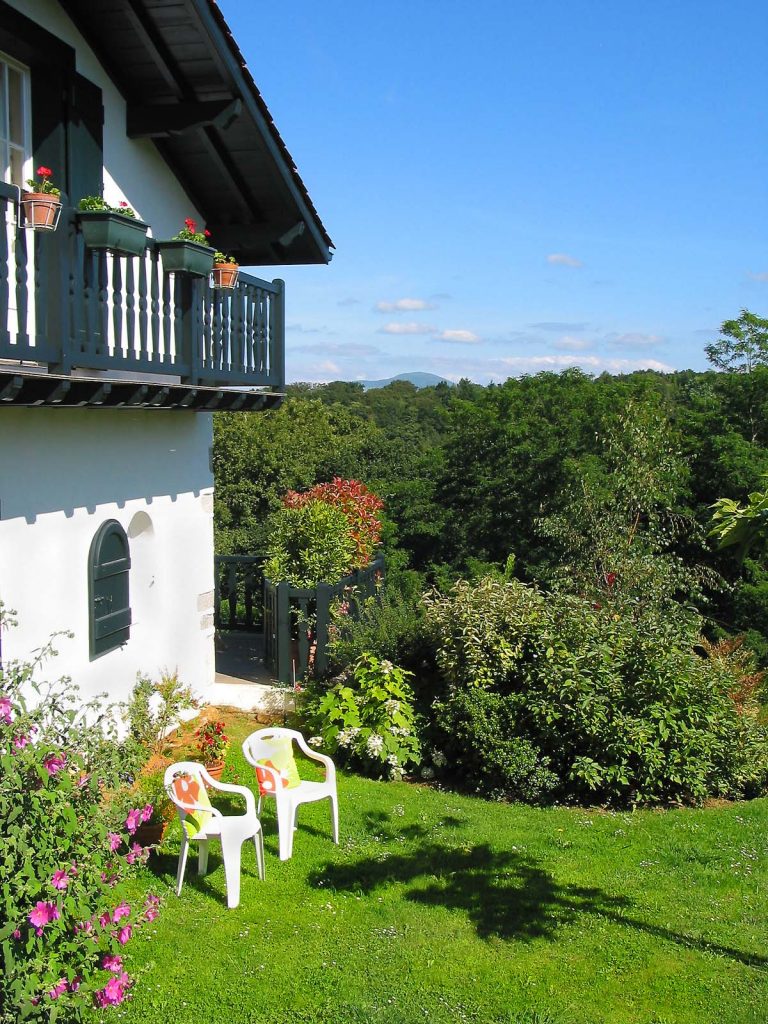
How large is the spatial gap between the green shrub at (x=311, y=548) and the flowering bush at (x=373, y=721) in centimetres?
192

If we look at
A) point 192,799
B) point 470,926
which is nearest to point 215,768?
point 192,799

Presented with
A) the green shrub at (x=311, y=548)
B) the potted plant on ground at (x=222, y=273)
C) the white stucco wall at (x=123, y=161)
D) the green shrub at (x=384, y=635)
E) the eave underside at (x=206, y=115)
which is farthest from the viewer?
the green shrub at (x=311, y=548)

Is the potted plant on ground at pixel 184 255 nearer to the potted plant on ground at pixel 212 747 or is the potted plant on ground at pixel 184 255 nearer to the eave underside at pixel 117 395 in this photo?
the eave underside at pixel 117 395

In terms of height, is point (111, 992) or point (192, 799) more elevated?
point (192, 799)

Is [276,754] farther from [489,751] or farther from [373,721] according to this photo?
[489,751]

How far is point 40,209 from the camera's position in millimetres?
5832

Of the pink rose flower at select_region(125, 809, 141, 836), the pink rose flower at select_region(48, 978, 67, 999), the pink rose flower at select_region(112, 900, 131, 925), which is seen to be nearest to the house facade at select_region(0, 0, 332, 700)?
the pink rose flower at select_region(125, 809, 141, 836)

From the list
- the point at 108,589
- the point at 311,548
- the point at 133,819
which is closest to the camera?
the point at 133,819

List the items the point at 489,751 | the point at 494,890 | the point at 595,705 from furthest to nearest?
1. the point at 489,751
2. the point at 595,705
3. the point at 494,890

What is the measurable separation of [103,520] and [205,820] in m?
3.03

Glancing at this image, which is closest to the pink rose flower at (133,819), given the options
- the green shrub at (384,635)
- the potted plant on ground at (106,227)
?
the potted plant on ground at (106,227)

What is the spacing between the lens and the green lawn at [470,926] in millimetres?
4871

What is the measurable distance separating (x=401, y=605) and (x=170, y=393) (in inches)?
136

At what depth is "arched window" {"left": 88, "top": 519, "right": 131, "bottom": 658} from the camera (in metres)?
7.66
